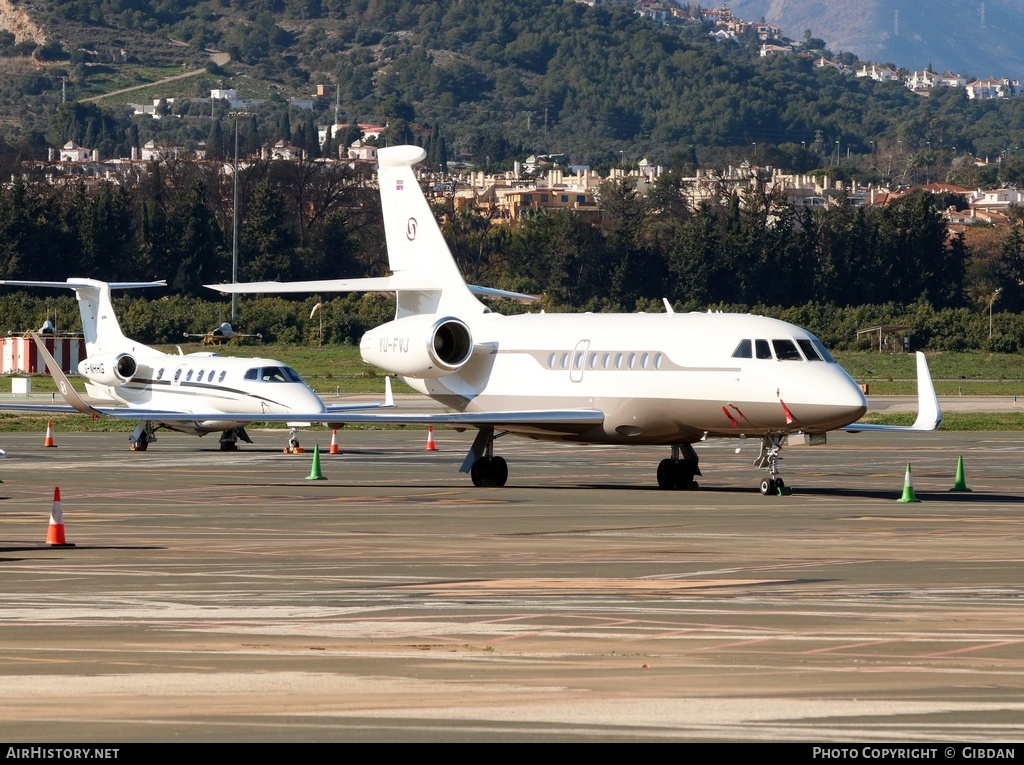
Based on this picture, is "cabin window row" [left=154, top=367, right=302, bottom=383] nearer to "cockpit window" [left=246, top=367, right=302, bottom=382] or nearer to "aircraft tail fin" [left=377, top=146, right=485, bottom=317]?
"cockpit window" [left=246, top=367, right=302, bottom=382]

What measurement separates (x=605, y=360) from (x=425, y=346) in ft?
11.3

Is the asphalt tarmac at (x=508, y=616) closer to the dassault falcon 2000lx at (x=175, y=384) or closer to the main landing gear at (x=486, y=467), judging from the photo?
the main landing gear at (x=486, y=467)

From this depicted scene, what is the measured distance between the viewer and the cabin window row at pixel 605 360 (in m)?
31.5

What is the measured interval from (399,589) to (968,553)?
7.12 meters

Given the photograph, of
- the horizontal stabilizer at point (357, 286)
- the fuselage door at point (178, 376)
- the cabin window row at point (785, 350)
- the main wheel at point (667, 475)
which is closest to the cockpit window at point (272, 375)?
the fuselage door at point (178, 376)

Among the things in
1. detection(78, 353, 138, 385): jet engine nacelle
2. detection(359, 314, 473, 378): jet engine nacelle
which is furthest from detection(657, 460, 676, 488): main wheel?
detection(78, 353, 138, 385): jet engine nacelle

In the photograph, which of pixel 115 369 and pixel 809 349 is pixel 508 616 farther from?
pixel 115 369

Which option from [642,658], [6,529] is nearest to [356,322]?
[6,529]

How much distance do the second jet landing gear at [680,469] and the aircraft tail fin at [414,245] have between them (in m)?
4.92

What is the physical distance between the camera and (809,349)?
30.2 metres

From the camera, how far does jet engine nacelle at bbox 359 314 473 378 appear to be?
33750mm

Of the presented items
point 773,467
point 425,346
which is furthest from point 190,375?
point 773,467

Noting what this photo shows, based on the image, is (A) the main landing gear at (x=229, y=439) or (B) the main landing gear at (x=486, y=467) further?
(A) the main landing gear at (x=229, y=439)

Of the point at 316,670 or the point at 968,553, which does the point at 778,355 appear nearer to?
the point at 968,553
